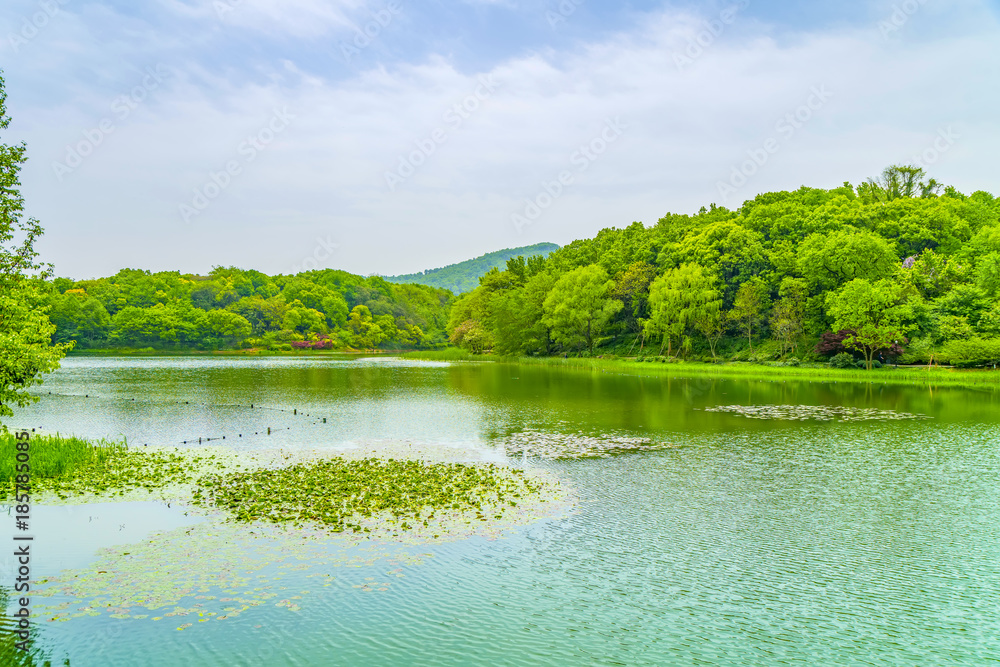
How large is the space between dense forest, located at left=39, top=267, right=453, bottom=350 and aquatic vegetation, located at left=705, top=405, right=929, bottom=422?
11423 cm

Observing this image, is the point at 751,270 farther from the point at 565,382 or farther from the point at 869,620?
the point at 869,620

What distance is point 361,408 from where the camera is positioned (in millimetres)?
33312

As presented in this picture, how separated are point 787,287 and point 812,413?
1601 inches

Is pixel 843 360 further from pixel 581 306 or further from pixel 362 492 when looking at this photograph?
pixel 362 492

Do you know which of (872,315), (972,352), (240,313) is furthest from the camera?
(240,313)

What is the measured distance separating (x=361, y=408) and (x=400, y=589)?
79.2 ft

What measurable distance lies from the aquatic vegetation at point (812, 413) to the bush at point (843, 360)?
24214 mm

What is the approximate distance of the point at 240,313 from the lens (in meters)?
139

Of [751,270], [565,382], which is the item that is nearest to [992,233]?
[751,270]

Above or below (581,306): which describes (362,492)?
below

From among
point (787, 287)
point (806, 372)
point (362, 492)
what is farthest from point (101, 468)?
point (787, 287)

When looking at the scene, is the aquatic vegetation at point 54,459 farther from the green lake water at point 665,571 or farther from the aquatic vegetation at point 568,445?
the aquatic vegetation at point 568,445

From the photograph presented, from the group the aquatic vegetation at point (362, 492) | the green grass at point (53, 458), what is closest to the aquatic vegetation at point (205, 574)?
the aquatic vegetation at point (362, 492)

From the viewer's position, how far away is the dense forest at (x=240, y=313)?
121 m
